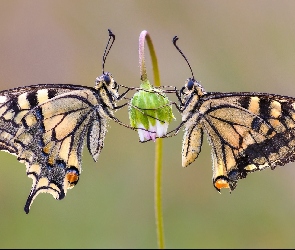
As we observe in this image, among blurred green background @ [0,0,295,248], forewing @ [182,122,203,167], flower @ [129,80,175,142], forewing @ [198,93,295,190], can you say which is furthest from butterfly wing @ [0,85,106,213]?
blurred green background @ [0,0,295,248]

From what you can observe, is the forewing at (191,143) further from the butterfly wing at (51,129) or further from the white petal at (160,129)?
the butterfly wing at (51,129)

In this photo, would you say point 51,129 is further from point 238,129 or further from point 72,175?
point 238,129

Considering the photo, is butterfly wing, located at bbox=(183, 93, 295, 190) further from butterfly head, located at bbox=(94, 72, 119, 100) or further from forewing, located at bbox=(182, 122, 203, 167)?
butterfly head, located at bbox=(94, 72, 119, 100)

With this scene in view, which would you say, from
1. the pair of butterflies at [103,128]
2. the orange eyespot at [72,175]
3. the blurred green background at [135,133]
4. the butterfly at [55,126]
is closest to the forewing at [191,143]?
the pair of butterflies at [103,128]

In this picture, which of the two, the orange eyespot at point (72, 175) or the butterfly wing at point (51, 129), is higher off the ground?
the butterfly wing at point (51, 129)

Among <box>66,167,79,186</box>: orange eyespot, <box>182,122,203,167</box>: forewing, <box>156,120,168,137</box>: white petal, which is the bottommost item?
<box>66,167,79,186</box>: orange eyespot

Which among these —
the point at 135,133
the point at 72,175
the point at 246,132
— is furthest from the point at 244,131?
the point at 135,133

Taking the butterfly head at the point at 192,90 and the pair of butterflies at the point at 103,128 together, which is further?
the butterfly head at the point at 192,90
